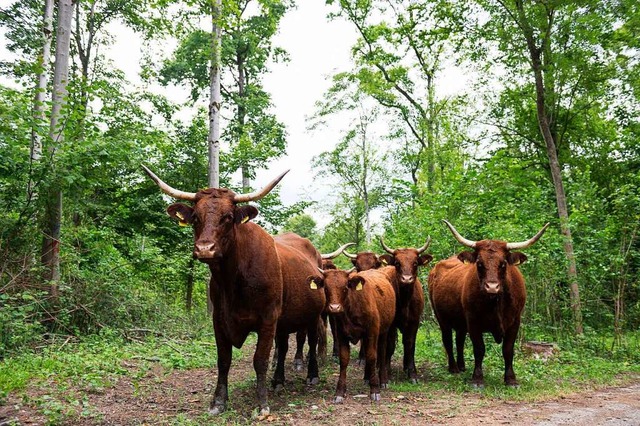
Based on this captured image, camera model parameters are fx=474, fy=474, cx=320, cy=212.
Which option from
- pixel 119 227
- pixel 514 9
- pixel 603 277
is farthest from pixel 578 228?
pixel 119 227

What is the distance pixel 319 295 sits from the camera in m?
7.81

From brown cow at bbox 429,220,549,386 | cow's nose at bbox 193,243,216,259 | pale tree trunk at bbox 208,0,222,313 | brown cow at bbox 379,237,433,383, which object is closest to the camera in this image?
cow's nose at bbox 193,243,216,259

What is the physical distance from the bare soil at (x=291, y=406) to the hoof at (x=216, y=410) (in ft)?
0.38

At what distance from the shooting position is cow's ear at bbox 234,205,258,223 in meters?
5.84

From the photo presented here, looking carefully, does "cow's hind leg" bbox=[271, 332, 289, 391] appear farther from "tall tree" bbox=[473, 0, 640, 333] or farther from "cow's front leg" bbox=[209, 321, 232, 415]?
"tall tree" bbox=[473, 0, 640, 333]

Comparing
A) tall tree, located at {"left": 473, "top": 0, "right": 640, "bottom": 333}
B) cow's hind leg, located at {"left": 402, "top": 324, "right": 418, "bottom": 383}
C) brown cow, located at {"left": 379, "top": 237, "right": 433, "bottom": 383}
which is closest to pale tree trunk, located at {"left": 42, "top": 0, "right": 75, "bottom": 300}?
brown cow, located at {"left": 379, "top": 237, "right": 433, "bottom": 383}

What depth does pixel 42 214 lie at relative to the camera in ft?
29.3

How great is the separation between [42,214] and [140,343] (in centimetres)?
316

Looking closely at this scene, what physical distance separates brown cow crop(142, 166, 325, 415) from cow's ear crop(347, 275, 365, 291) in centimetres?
108

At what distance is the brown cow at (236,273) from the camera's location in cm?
563

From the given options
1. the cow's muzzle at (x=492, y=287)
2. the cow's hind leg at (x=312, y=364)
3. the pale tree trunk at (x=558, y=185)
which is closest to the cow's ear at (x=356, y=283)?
the cow's hind leg at (x=312, y=364)

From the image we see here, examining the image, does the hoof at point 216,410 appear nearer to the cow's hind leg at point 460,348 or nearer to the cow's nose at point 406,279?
the cow's nose at point 406,279

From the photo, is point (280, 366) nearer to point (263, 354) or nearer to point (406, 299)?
point (263, 354)

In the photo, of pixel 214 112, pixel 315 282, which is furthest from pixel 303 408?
pixel 214 112
